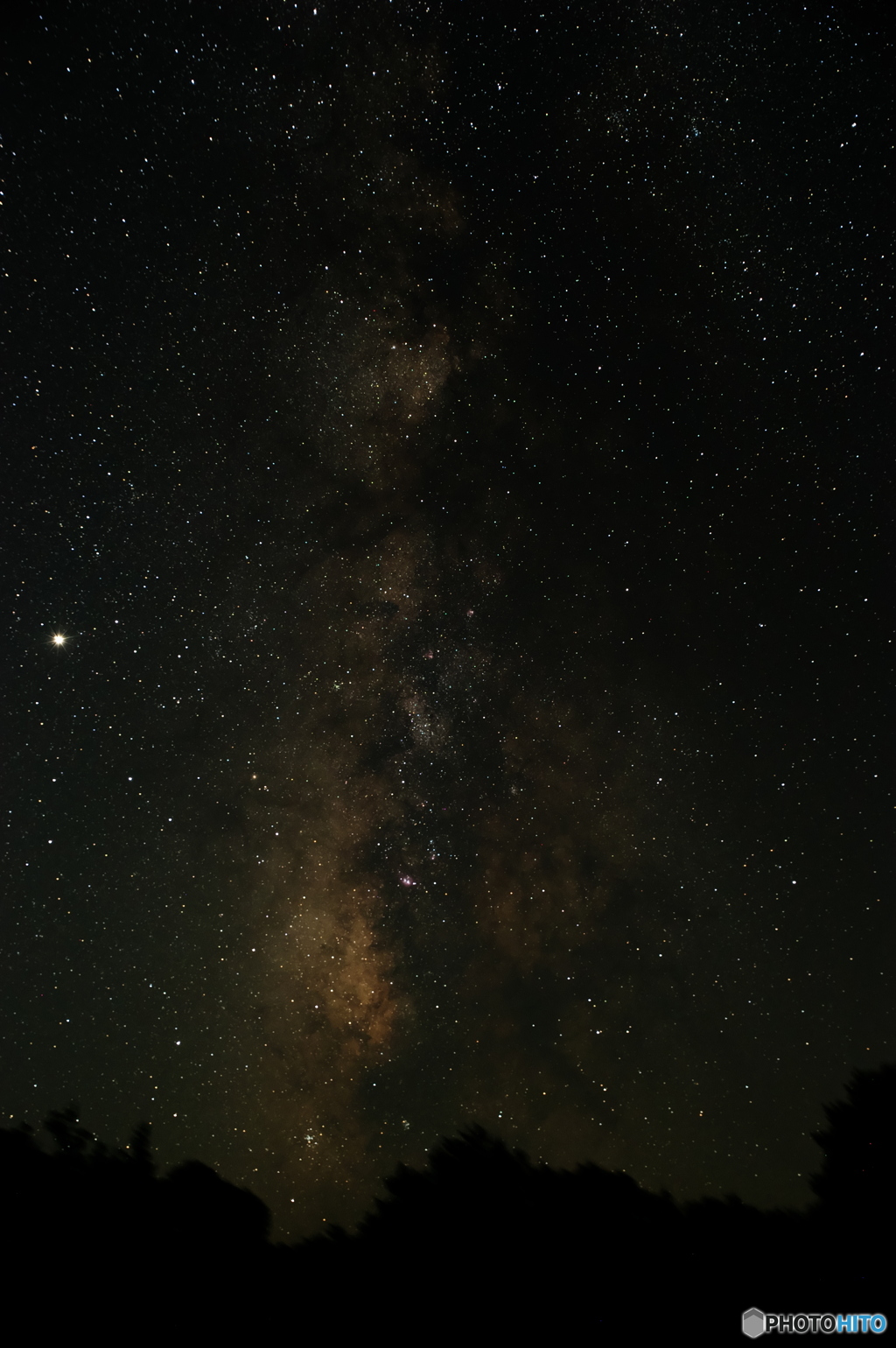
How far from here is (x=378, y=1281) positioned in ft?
23.1

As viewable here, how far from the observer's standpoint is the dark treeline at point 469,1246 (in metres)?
6.52

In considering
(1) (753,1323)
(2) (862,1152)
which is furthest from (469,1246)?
→ (2) (862,1152)

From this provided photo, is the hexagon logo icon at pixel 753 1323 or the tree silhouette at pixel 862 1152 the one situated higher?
the tree silhouette at pixel 862 1152

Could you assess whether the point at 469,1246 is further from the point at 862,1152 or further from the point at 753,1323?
the point at 862,1152

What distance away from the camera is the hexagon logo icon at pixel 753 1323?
580 cm

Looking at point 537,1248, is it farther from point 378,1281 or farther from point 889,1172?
point 889,1172

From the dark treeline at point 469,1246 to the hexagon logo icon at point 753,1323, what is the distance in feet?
1.35

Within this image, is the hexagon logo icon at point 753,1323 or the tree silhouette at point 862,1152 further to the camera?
the tree silhouette at point 862,1152

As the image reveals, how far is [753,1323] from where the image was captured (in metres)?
5.90

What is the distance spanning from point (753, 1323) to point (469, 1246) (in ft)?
9.94

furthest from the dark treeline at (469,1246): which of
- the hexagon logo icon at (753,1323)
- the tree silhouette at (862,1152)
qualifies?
the hexagon logo icon at (753,1323)

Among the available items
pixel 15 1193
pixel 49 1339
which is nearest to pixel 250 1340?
pixel 49 1339

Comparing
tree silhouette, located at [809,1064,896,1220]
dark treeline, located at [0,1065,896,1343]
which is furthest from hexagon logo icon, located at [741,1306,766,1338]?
tree silhouette, located at [809,1064,896,1220]

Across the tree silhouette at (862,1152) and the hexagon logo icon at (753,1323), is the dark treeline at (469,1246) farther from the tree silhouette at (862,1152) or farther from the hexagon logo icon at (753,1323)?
the hexagon logo icon at (753,1323)
